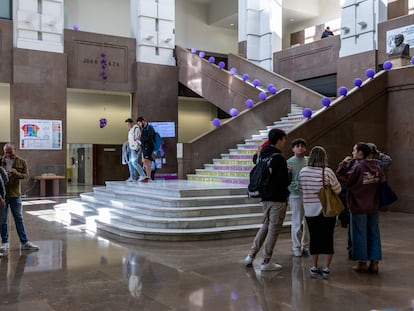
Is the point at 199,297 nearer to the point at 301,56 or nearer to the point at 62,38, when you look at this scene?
the point at 62,38

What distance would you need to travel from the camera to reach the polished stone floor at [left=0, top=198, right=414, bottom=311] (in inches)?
161

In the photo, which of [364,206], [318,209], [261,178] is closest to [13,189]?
[261,178]

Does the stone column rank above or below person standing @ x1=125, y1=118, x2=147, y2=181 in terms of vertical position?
above

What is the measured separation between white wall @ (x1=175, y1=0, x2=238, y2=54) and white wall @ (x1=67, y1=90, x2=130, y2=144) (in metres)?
4.66

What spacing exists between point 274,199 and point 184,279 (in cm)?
135

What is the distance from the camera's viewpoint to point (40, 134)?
49.8 ft

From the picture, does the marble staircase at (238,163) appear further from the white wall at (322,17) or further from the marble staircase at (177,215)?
the white wall at (322,17)

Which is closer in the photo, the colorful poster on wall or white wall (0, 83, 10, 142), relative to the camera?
the colorful poster on wall

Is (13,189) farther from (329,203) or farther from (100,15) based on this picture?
(100,15)

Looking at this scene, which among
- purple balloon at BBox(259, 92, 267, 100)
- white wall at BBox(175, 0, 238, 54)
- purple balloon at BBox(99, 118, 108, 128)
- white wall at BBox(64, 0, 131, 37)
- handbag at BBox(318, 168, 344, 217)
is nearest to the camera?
handbag at BBox(318, 168, 344, 217)

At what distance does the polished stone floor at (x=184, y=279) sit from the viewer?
13.4ft

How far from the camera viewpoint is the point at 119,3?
21328 millimetres

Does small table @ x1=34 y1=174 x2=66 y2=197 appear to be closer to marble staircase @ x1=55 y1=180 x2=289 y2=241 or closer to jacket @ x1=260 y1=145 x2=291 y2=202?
marble staircase @ x1=55 y1=180 x2=289 y2=241

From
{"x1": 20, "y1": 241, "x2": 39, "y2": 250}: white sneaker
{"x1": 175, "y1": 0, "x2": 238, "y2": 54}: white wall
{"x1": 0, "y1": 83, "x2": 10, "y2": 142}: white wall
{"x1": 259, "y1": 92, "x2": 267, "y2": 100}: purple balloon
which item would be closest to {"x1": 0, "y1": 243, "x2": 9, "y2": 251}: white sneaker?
{"x1": 20, "y1": 241, "x2": 39, "y2": 250}: white sneaker
